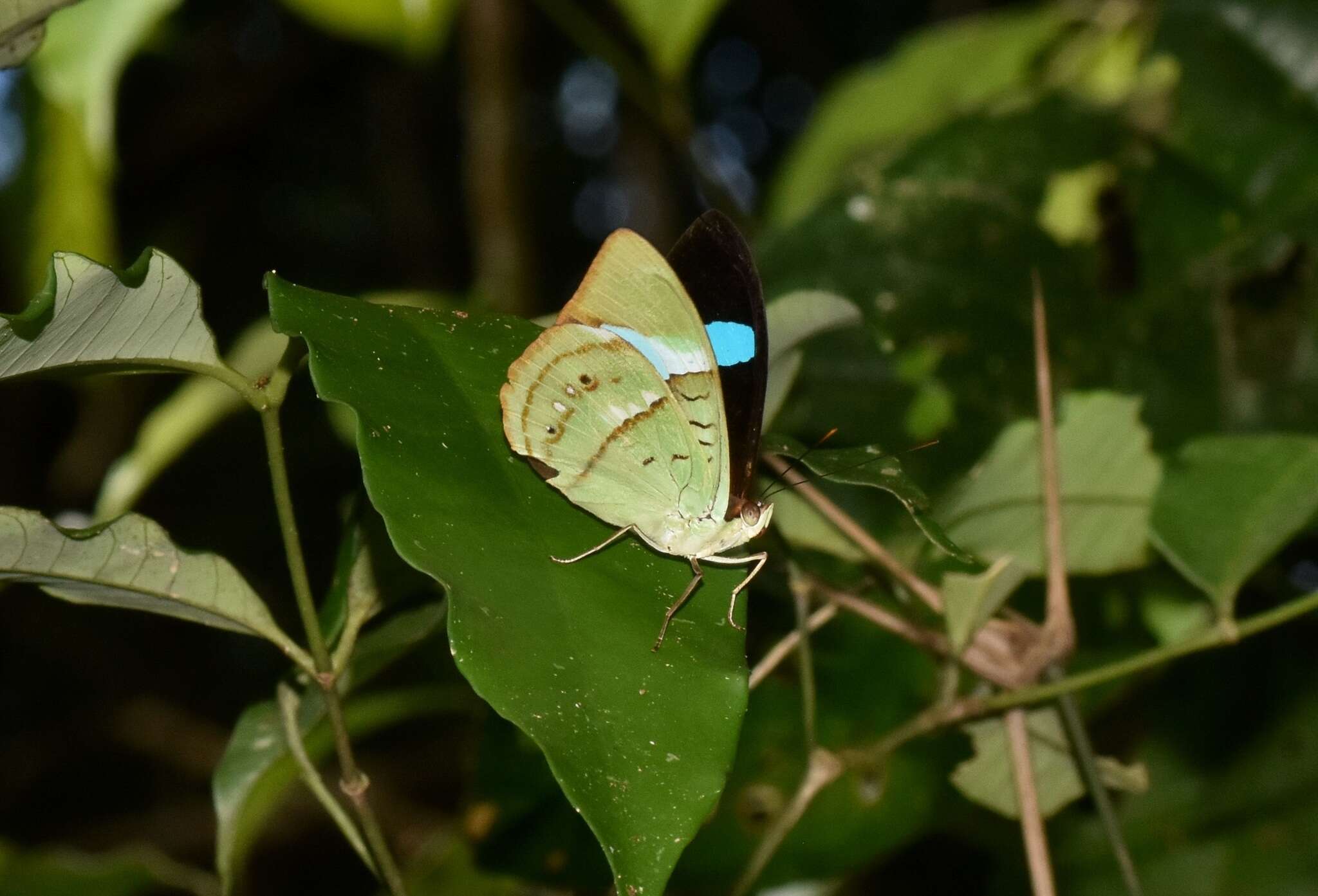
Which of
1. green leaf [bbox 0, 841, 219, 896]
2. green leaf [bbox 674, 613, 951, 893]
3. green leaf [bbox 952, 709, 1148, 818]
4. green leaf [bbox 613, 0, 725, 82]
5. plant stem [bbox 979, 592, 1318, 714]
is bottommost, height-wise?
green leaf [bbox 0, 841, 219, 896]

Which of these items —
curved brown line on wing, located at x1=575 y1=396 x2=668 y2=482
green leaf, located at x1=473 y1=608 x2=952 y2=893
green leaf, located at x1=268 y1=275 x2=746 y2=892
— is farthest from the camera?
green leaf, located at x1=473 y1=608 x2=952 y2=893

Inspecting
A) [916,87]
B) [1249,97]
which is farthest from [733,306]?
[916,87]

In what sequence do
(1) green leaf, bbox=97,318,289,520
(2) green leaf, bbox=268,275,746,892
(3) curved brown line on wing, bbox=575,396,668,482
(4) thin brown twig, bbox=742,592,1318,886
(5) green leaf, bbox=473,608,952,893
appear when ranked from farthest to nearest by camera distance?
1. (1) green leaf, bbox=97,318,289,520
2. (5) green leaf, bbox=473,608,952,893
3. (3) curved brown line on wing, bbox=575,396,668,482
4. (4) thin brown twig, bbox=742,592,1318,886
5. (2) green leaf, bbox=268,275,746,892

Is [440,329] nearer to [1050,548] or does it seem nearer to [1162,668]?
[1050,548]

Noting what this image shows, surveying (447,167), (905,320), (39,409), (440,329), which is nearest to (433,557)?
(440,329)

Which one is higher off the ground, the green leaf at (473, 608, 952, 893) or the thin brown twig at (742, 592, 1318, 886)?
the thin brown twig at (742, 592, 1318, 886)

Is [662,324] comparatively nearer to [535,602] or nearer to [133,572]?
[535,602]

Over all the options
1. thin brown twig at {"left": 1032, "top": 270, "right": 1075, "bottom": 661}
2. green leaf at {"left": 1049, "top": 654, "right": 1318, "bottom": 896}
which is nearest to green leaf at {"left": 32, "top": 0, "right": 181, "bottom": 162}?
thin brown twig at {"left": 1032, "top": 270, "right": 1075, "bottom": 661}

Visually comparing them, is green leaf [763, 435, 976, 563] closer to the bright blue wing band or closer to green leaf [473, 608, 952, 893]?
the bright blue wing band

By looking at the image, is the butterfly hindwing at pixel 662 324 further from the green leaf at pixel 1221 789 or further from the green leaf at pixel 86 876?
the green leaf at pixel 1221 789
